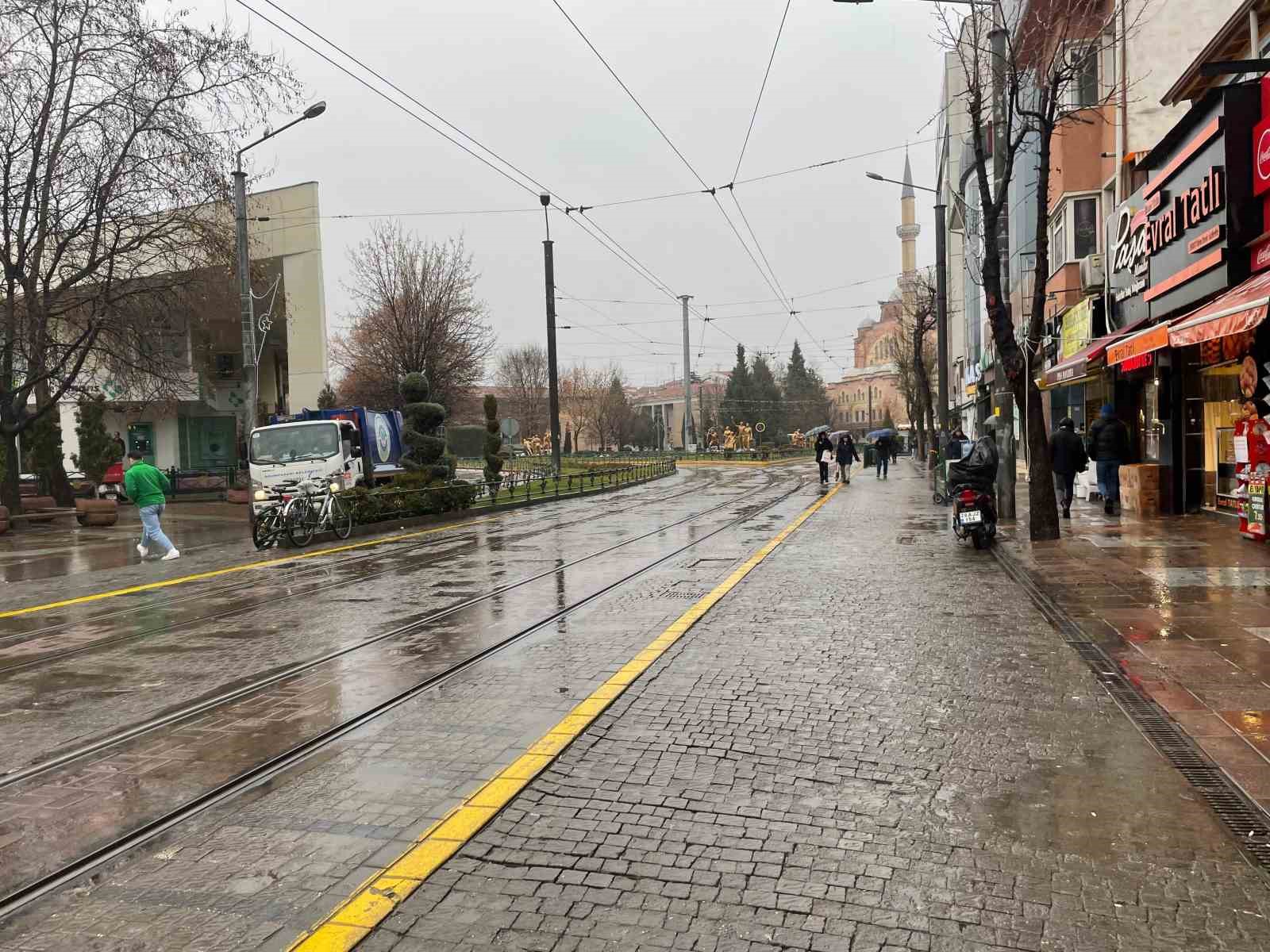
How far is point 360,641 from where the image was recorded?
8.03 m

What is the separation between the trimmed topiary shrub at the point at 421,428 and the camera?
25.5 metres

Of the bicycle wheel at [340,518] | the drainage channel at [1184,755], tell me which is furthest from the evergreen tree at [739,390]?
the drainage channel at [1184,755]

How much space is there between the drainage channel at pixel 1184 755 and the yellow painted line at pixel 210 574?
33.6 feet

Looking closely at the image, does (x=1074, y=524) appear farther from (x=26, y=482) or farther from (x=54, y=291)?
(x=26, y=482)

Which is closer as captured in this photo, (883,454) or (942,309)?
(942,309)

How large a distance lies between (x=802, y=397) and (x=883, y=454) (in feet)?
224

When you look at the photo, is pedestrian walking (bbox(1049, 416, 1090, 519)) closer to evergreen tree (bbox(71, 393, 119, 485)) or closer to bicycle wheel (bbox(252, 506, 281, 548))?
bicycle wheel (bbox(252, 506, 281, 548))

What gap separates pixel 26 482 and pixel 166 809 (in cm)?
3116

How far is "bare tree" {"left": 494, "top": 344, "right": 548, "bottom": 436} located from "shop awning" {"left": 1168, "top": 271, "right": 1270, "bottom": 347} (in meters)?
68.4

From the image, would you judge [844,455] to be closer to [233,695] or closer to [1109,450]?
[1109,450]

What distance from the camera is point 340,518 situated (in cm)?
1734

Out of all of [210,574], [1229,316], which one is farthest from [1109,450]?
[210,574]

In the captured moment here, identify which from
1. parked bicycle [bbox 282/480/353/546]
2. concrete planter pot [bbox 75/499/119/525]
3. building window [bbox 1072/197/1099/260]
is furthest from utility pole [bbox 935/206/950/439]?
concrete planter pot [bbox 75/499/119/525]

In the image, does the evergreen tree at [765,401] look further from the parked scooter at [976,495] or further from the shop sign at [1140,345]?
the parked scooter at [976,495]
